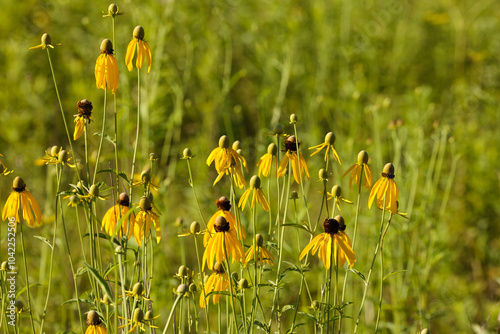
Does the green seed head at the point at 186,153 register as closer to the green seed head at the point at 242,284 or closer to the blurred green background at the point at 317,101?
the green seed head at the point at 242,284

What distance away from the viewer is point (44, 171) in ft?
12.6

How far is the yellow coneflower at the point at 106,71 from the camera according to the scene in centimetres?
141

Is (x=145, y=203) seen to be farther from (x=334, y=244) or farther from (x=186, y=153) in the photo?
(x=334, y=244)

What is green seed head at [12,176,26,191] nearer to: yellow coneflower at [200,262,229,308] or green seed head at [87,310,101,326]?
green seed head at [87,310,101,326]

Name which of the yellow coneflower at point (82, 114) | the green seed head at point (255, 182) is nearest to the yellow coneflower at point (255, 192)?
the green seed head at point (255, 182)

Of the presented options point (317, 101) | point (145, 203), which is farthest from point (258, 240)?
point (317, 101)

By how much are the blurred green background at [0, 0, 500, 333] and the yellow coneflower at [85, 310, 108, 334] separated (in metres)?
1.08

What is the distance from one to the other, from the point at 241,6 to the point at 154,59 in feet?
5.13

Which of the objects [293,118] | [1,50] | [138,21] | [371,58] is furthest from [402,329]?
[1,50]

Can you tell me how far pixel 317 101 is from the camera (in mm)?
3424

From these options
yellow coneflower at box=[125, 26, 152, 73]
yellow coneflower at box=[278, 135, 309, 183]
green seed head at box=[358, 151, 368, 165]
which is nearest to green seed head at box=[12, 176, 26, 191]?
yellow coneflower at box=[125, 26, 152, 73]

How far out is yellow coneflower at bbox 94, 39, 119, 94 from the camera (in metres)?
1.41

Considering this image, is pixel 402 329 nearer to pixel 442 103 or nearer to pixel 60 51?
pixel 442 103

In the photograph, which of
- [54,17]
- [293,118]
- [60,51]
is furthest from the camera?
[60,51]
